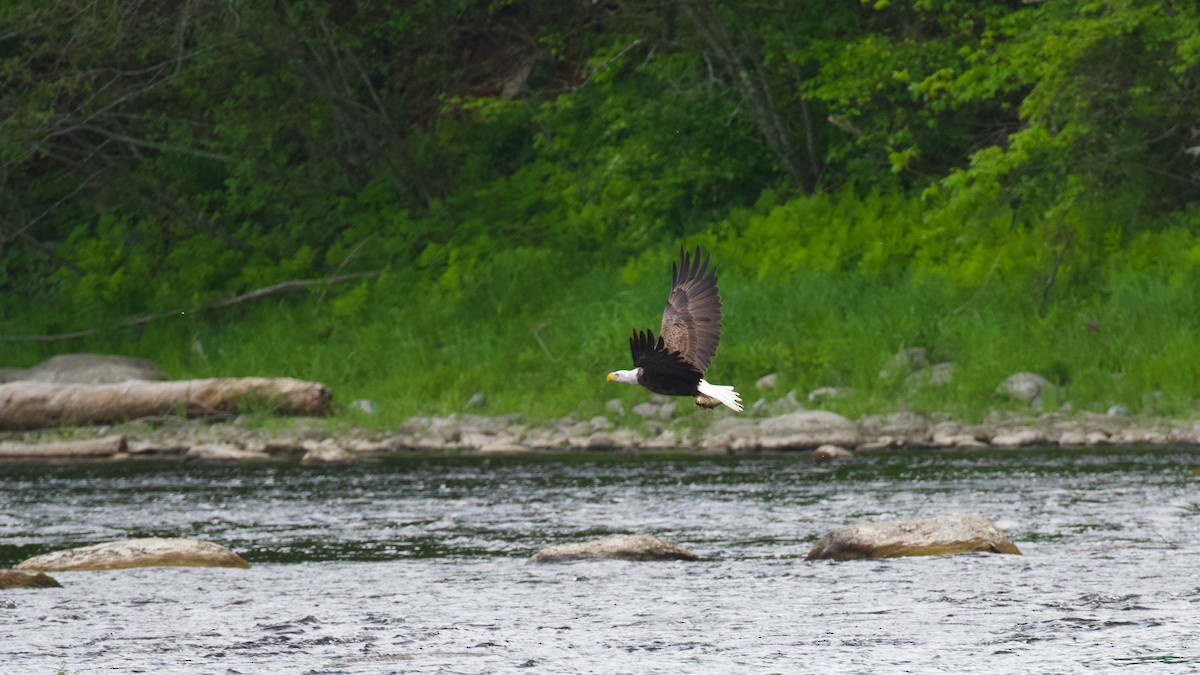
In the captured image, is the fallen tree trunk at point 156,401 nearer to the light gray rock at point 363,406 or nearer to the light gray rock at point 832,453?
the light gray rock at point 363,406

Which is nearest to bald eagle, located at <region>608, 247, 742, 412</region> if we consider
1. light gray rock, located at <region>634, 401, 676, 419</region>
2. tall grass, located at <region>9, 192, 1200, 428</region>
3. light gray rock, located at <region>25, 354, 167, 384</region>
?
tall grass, located at <region>9, 192, 1200, 428</region>

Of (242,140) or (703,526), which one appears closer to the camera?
(703,526)

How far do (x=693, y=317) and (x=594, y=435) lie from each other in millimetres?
10358

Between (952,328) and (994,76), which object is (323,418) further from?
(994,76)

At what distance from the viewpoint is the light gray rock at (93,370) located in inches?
1047

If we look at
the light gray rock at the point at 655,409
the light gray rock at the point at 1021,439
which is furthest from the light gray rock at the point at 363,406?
the light gray rock at the point at 1021,439

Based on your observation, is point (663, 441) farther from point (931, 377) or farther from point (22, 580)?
point (22, 580)

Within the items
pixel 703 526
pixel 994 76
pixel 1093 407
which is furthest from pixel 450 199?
pixel 703 526

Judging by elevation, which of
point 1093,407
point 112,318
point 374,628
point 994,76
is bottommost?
point 374,628

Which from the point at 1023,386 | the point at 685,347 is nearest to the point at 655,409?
the point at 1023,386

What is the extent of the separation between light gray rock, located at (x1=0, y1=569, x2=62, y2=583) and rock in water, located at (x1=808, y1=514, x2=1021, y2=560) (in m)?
4.64

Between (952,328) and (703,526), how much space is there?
939 cm

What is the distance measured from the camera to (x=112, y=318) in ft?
98.4

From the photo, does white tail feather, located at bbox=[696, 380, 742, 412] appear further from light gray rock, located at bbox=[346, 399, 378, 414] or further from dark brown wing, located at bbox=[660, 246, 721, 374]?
light gray rock, located at bbox=[346, 399, 378, 414]
